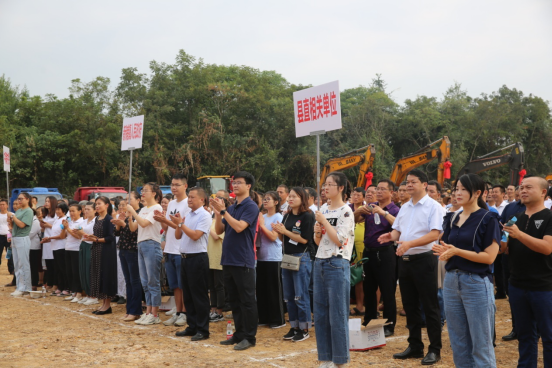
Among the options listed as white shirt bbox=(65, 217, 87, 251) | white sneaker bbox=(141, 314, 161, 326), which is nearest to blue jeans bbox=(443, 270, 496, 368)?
white sneaker bbox=(141, 314, 161, 326)

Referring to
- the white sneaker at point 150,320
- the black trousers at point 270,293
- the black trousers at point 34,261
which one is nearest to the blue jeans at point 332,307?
the black trousers at point 270,293

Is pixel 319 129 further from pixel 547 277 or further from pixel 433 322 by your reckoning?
pixel 547 277

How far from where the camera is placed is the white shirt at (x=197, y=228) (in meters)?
7.07

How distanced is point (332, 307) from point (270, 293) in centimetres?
303

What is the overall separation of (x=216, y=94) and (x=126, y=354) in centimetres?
3077

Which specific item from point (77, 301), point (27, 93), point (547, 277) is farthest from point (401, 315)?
point (27, 93)

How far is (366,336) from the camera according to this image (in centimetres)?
632

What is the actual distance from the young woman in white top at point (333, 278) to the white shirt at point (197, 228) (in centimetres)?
225

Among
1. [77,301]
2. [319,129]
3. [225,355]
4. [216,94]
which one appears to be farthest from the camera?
[216,94]

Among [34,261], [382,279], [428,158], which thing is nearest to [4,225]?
[34,261]

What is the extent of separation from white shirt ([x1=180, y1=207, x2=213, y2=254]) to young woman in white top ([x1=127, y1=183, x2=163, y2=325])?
2.77 ft

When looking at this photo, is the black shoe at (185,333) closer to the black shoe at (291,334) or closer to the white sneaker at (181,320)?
the white sneaker at (181,320)

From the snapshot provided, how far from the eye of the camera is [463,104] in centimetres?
4216

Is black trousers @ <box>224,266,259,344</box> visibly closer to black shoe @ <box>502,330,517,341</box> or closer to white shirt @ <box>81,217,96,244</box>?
black shoe @ <box>502,330,517,341</box>
